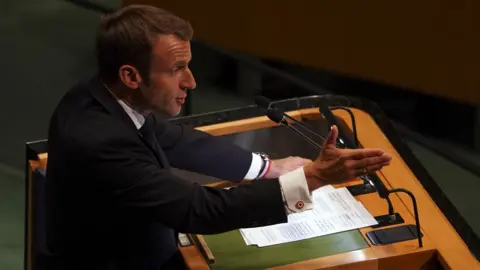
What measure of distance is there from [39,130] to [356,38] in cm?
154

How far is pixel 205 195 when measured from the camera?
183 centimetres

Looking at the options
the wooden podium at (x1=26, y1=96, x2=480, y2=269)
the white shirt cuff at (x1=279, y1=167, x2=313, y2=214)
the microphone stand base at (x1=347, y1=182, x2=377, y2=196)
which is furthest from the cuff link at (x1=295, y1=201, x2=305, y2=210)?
the microphone stand base at (x1=347, y1=182, x2=377, y2=196)

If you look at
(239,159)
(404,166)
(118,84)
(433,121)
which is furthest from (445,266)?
(433,121)

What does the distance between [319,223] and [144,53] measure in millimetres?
598

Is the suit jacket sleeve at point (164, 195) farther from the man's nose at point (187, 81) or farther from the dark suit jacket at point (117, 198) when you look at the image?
the man's nose at point (187, 81)

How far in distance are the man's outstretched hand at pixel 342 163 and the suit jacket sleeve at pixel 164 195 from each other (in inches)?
3.6

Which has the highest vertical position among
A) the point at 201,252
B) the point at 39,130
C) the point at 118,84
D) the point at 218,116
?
the point at 118,84

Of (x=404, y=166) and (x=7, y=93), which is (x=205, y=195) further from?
(x=7, y=93)

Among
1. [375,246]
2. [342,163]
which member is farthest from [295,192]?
[375,246]

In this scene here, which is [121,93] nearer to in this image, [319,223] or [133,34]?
[133,34]

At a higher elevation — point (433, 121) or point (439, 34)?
point (439, 34)

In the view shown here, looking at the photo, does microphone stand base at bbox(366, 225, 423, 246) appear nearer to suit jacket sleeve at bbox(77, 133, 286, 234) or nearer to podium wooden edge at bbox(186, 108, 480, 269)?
podium wooden edge at bbox(186, 108, 480, 269)

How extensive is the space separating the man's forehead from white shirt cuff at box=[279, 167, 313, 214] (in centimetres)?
33

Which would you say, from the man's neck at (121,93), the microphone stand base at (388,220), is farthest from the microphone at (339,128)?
the man's neck at (121,93)
